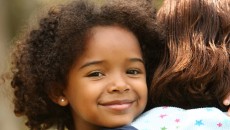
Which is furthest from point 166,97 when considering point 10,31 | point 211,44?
point 10,31

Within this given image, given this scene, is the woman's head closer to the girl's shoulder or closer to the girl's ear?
the girl's shoulder

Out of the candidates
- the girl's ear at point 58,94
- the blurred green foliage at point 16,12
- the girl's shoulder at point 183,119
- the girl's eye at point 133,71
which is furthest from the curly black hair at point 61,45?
the blurred green foliage at point 16,12

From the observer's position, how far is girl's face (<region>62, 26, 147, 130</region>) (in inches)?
120

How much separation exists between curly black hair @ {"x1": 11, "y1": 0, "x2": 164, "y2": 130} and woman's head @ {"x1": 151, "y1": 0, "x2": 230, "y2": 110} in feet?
0.31

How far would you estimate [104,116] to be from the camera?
10.1 ft

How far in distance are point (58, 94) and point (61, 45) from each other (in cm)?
22

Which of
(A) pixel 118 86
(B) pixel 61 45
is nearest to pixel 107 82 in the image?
(A) pixel 118 86

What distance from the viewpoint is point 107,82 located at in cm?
306

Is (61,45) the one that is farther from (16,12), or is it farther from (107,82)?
(16,12)

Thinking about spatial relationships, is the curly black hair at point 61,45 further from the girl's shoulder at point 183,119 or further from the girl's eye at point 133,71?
the girl's shoulder at point 183,119

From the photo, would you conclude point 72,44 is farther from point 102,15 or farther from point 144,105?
point 144,105

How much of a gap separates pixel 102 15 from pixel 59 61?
263 millimetres

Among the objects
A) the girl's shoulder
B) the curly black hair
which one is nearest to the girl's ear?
the curly black hair

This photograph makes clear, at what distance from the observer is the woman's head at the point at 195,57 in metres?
3.11
